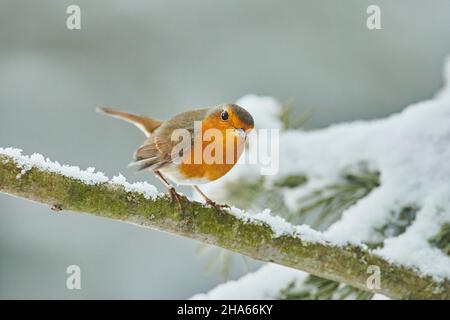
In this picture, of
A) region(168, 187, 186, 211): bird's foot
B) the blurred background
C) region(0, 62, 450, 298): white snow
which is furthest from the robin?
the blurred background

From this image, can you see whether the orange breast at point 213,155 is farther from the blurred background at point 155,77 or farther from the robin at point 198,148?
the blurred background at point 155,77

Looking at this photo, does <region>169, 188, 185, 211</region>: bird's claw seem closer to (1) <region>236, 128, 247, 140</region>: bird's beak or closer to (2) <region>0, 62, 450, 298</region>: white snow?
(2) <region>0, 62, 450, 298</region>: white snow

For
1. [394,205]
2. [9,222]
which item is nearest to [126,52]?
[9,222]

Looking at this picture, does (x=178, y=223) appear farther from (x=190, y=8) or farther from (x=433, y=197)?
(x=190, y=8)

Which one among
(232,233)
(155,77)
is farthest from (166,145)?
(155,77)

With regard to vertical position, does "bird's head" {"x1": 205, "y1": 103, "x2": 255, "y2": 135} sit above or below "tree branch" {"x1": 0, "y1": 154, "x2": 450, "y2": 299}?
above

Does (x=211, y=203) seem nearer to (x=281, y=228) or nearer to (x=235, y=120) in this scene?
(x=281, y=228)

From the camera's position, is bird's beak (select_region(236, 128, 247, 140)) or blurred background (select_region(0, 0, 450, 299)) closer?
bird's beak (select_region(236, 128, 247, 140))
